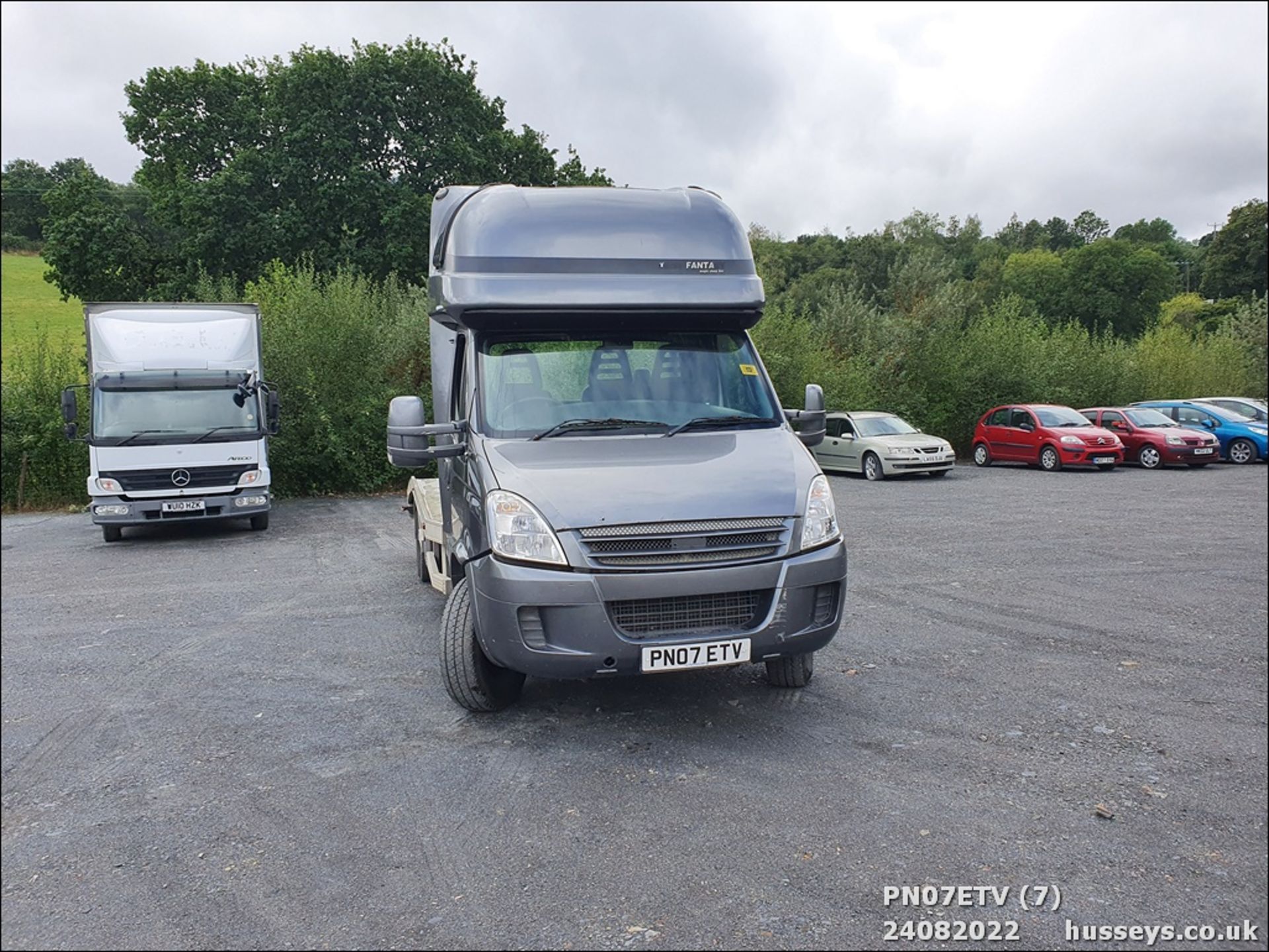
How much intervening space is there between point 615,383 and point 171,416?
10.1m

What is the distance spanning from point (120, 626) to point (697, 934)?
254 inches

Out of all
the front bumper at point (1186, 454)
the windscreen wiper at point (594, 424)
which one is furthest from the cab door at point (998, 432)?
the windscreen wiper at point (594, 424)

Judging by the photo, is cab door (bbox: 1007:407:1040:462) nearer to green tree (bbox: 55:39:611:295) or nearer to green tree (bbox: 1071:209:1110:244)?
green tree (bbox: 1071:209:1110:244)

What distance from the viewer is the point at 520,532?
471 centimetres

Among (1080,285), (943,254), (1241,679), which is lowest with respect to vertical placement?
(1241,679)

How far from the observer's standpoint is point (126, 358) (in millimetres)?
13273

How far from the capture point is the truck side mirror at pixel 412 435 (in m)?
5.48

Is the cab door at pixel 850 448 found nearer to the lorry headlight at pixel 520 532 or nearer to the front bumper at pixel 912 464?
the front bumper at pixel 912 464

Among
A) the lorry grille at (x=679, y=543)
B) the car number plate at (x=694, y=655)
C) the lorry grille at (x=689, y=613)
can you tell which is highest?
the lorry grille at (x=679, y=543)

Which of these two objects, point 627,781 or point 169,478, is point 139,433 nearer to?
point 169,478

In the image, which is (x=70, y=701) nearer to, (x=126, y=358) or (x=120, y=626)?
(x=120, y=626)

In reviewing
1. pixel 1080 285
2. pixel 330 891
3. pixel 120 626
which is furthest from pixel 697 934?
pixel 1080 285

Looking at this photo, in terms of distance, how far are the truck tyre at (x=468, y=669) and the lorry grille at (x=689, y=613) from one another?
100cm

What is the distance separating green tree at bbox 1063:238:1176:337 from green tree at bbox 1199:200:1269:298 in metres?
2.16
